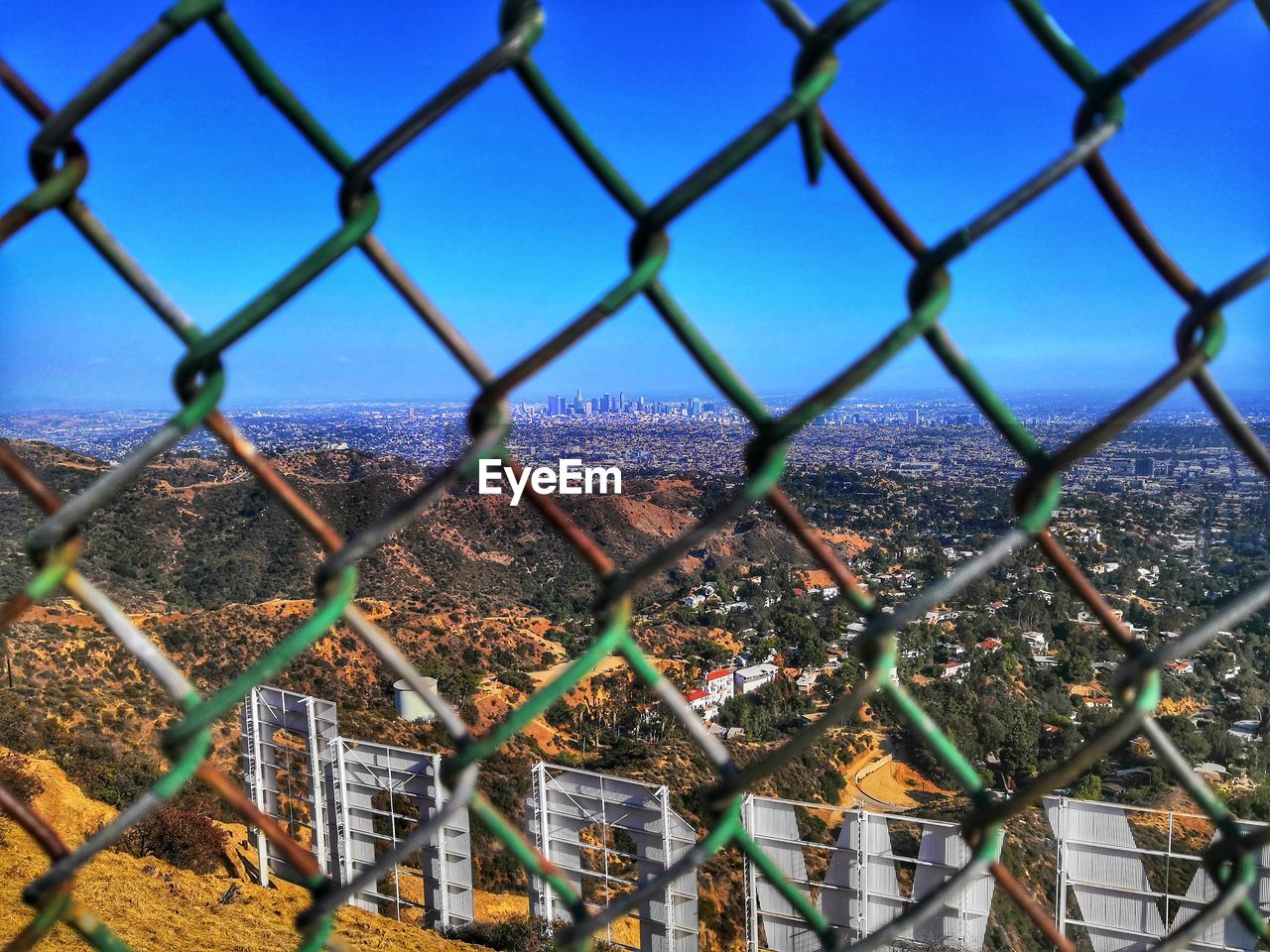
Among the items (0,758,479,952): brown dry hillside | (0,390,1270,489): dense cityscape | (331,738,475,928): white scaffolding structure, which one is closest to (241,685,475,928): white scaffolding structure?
(331,738,475,928): white scaffolding structure

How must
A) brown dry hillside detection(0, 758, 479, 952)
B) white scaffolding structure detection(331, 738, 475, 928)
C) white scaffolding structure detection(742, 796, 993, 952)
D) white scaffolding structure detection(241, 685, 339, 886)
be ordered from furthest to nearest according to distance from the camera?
white scaffolding structure detection(241, 685, 339, 886)
white scaffolding structure detection(331, 738, 475, 928)
white scaffolding structure detection(742, 796, 993, 952)
brown dry hillside detection(0, 758, 479, 952)

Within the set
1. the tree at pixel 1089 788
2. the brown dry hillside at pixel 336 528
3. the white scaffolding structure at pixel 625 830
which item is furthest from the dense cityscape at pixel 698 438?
the white scaffolding structure at pixel 625 830

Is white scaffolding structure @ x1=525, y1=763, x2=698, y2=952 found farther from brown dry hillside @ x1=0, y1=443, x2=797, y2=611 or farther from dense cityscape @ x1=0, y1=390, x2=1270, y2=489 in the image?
dense cityscape @ x1=0, y1=390, x2=1270, y2=489

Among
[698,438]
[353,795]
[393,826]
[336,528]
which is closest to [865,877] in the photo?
[393,826]

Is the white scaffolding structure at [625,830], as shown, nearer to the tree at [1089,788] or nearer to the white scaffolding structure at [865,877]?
the white scaffolding structure at [865,877]

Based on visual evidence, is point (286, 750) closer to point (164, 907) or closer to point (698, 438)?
point (164, 907)

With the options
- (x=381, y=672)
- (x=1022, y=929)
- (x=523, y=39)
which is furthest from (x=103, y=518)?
(x=523, y=39)

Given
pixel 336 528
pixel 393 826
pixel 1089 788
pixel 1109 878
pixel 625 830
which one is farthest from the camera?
pixel 336 528
